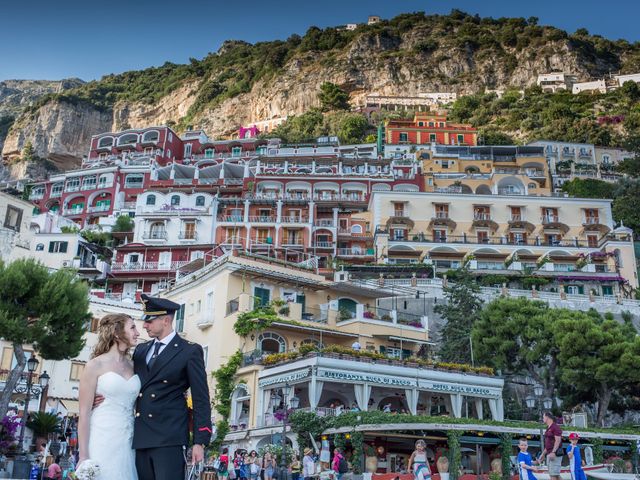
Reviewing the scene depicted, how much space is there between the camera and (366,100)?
107750 mm

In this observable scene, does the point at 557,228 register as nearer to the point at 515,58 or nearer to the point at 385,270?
the point at 385,270

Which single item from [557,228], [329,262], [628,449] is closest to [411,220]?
[329,262]

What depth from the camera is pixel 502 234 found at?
188 ft

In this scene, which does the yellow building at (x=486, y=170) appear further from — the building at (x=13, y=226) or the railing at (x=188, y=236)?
→ the building at (x=13, y=226)

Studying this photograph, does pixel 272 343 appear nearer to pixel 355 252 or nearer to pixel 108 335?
pixel 355 252

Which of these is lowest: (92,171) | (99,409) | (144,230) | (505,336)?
(99,409)

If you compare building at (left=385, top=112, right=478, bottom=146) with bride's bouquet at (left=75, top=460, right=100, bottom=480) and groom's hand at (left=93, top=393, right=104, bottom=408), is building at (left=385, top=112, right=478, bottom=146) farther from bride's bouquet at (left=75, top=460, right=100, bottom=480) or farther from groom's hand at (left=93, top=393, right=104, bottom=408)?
bride's bouquet at (left=75, top=460, right=100, bottom=480)

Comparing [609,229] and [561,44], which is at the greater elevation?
[561,44]

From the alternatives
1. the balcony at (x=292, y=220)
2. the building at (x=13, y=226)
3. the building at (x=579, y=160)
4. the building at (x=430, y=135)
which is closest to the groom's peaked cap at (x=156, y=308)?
the building at (x=13, y=226)

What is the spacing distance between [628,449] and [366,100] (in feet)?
282

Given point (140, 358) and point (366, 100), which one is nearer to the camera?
point (140, 358)

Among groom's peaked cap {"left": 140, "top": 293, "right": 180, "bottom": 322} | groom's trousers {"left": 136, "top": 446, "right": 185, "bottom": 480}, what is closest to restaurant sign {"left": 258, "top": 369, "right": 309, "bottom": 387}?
groom's peaked cap {"left": 140, "top": 293, "right": 180, "bottom": 322}

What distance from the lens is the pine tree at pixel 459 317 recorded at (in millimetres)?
36531

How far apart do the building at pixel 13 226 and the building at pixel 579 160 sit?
170 ft
